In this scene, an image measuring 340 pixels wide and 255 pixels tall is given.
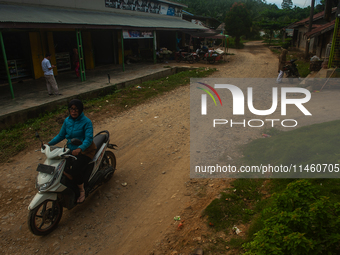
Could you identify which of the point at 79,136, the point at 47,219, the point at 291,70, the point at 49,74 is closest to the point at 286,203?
the point at 79,136

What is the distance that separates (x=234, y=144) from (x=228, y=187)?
1.79 metres

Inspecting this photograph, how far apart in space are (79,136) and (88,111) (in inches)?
183

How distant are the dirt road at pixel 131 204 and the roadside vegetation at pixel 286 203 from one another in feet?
1.22

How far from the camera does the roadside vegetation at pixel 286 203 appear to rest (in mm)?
2156

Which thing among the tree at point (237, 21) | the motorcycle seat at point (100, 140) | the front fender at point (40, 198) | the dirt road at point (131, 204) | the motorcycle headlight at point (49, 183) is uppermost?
the tree at point (237, 21)

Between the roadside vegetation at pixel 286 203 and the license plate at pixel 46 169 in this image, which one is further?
the license plate at pixel 46 169

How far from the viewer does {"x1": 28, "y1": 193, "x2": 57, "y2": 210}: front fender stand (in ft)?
11.1

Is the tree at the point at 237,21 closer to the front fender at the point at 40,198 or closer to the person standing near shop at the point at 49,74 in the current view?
the person standing near shop at the point at 49,74

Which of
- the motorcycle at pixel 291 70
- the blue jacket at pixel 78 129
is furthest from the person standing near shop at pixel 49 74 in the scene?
the motorcycle at pixel 291 70

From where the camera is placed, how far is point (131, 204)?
4.25 metres

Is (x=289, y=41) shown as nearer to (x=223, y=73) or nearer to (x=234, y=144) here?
(x=223, y=73)

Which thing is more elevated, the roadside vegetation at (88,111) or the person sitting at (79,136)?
the person sitting at (79,136)

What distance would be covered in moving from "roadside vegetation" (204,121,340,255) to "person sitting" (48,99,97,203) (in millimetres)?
1935

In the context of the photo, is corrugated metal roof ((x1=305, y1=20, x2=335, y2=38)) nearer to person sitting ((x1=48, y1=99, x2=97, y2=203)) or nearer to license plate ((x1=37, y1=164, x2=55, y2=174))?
person sitting ((x1=48, y1=99, x2=97, y2=203))
